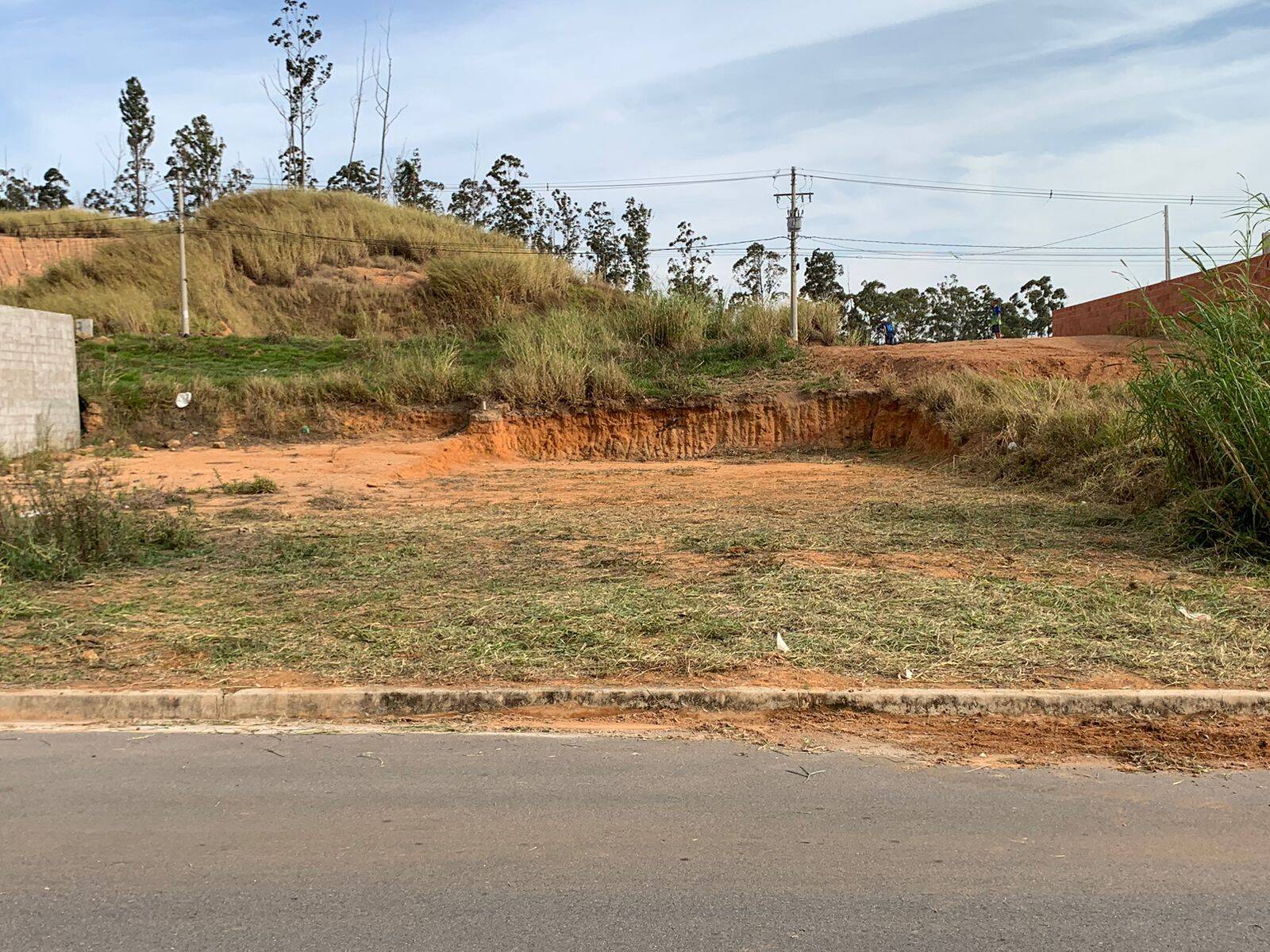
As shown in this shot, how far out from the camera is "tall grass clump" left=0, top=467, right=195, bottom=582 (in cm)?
832

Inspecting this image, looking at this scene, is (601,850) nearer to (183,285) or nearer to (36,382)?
(36,382)

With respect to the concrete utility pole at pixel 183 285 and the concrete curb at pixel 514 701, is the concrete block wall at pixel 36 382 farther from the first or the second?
the concrete curb at pixel 514 701

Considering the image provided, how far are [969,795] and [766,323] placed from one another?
2262cm

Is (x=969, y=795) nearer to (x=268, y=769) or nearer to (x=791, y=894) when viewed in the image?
(x=791, y=894)

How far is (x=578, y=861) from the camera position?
12.0ft

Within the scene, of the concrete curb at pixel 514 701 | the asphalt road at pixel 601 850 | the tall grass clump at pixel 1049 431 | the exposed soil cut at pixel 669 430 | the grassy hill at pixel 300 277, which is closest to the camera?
the asphalt road at pixel 601 850

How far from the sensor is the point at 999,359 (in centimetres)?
2244

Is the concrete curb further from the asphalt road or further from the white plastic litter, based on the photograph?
the white plastic litter

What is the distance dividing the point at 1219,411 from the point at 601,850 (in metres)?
7.95

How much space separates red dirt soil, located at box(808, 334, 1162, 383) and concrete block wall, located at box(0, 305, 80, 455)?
644 inches

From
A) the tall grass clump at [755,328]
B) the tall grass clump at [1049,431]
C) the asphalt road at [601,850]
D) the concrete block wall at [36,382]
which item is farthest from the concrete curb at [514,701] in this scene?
the tall grass clump at [755,328]

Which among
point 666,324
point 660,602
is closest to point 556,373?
point 666,324

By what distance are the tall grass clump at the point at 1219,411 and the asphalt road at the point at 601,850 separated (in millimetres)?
5371

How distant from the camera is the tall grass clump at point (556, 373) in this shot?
880 inches
